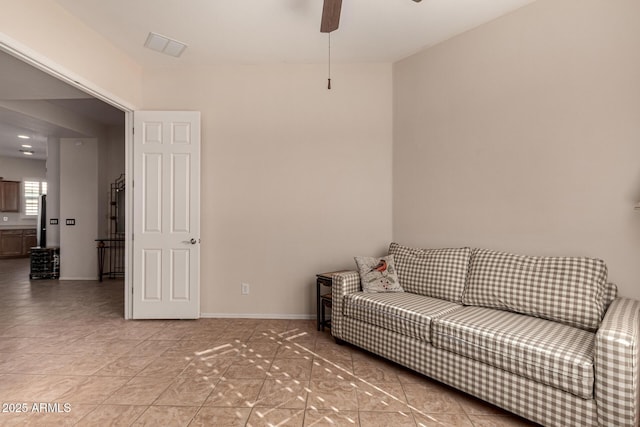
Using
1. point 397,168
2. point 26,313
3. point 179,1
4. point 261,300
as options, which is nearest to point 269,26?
point 179,1

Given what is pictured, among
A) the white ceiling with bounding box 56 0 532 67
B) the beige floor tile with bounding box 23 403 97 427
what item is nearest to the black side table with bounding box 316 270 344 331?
the beige floor tile with bounding box 23 403 97 427

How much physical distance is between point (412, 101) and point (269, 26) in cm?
164

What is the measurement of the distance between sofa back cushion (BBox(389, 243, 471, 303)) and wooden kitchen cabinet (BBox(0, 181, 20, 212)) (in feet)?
34.7

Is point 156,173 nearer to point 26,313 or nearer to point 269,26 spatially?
point 269,26

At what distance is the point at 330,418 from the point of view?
6.30 feet

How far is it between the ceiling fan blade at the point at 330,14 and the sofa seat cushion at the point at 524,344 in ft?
7.13

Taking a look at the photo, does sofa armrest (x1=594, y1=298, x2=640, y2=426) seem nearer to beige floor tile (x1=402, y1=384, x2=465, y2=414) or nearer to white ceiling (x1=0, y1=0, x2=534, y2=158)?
beige floor tile (x1=402, y1=384, x2=465, y2=414)

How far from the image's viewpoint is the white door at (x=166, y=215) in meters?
3.67

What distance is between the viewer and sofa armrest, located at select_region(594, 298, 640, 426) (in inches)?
59.2

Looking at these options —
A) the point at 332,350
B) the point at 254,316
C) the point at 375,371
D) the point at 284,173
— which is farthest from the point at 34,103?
the point at 375,371

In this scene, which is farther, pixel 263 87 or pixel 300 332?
pixel 263 87

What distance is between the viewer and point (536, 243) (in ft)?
8.49

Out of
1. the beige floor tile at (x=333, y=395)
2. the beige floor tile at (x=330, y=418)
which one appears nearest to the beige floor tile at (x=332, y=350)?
the beige floor tile at (x=333, y=395)

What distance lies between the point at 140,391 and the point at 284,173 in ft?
8.03
